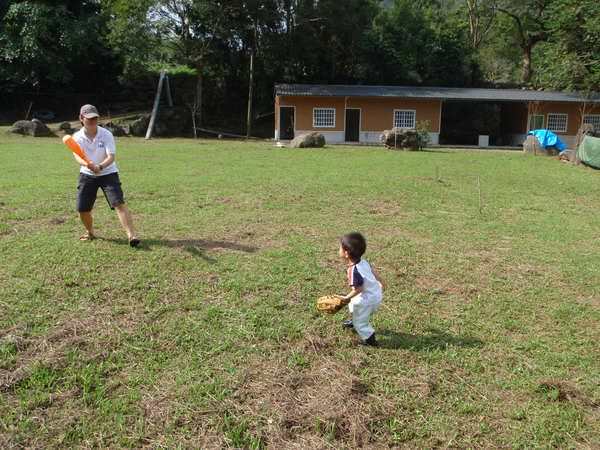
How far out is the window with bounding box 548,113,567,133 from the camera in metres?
28.2

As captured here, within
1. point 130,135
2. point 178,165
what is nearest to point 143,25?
point 130,135

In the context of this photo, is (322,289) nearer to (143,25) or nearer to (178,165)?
(178,165)

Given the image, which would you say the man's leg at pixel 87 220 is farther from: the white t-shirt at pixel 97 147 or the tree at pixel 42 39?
the tree at pixel 42 39

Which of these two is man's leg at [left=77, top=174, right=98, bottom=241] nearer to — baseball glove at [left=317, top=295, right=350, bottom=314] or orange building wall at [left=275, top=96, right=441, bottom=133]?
baseball glove at [left=317, top=295, right=350, bottom=314]

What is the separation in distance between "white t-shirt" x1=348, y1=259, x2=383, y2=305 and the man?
110 inches

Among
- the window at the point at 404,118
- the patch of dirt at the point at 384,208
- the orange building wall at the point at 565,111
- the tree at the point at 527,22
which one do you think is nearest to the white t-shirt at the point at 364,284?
the patch of dirt at the point at 384,208

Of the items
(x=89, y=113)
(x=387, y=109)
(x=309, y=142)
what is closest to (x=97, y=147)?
(x=89, y=113)

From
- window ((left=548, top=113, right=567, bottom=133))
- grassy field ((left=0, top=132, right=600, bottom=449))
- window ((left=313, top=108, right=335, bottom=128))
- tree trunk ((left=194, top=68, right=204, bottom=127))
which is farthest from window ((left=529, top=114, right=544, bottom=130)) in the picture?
grassy field ((left=0, top=132, right=600, bottom=449))

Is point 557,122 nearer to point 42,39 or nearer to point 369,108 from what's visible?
point 369,108

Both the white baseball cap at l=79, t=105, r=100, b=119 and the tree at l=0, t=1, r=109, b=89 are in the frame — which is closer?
the white baseball cap at l=79, t=105, r=100, b=119

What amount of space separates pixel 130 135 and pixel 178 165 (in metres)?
13.6

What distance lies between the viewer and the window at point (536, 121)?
2819 cm

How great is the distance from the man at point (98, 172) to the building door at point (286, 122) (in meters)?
23.0

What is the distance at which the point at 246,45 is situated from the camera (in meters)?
31.8
